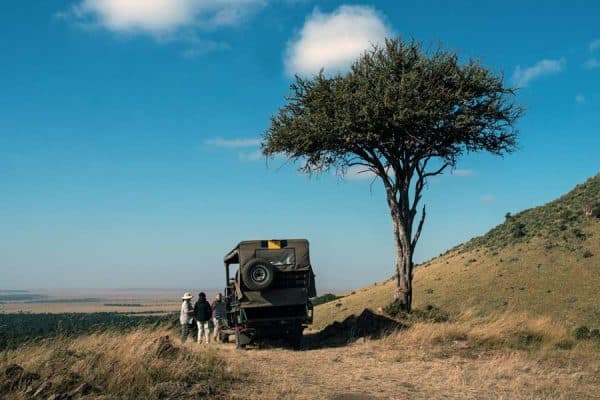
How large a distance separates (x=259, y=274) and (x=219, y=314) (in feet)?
17.3

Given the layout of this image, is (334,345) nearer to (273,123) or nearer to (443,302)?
(273,123)

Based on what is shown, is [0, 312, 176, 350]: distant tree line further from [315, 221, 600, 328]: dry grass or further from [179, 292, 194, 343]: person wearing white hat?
[315, 221, 600, 328]: dry grass

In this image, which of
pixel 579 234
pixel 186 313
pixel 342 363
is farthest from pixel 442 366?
pixel 579 234

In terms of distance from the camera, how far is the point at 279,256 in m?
19.1

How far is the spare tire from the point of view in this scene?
1798cm

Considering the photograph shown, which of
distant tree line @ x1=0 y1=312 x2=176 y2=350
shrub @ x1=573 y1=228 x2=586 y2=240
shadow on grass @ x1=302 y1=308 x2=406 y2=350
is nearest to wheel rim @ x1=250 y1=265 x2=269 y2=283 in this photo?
shadow on grass @ x1=302 y1=308 x2=406 y2=350

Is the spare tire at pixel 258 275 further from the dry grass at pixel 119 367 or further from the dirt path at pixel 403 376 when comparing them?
the dry grass at pixel 119 367

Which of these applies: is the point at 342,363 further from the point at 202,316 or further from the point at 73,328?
the point at 202,316

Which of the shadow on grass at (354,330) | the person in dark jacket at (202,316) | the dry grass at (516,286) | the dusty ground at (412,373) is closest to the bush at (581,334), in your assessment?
the dusty ground at (412,373)

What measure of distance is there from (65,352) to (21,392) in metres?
2.81

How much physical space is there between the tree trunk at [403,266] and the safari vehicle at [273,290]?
5.82 m

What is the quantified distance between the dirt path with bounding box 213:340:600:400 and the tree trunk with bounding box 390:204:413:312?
6654 millimetres

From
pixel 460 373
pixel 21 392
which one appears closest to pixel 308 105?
pixel 460 373

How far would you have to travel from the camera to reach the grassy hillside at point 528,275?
4384cm
